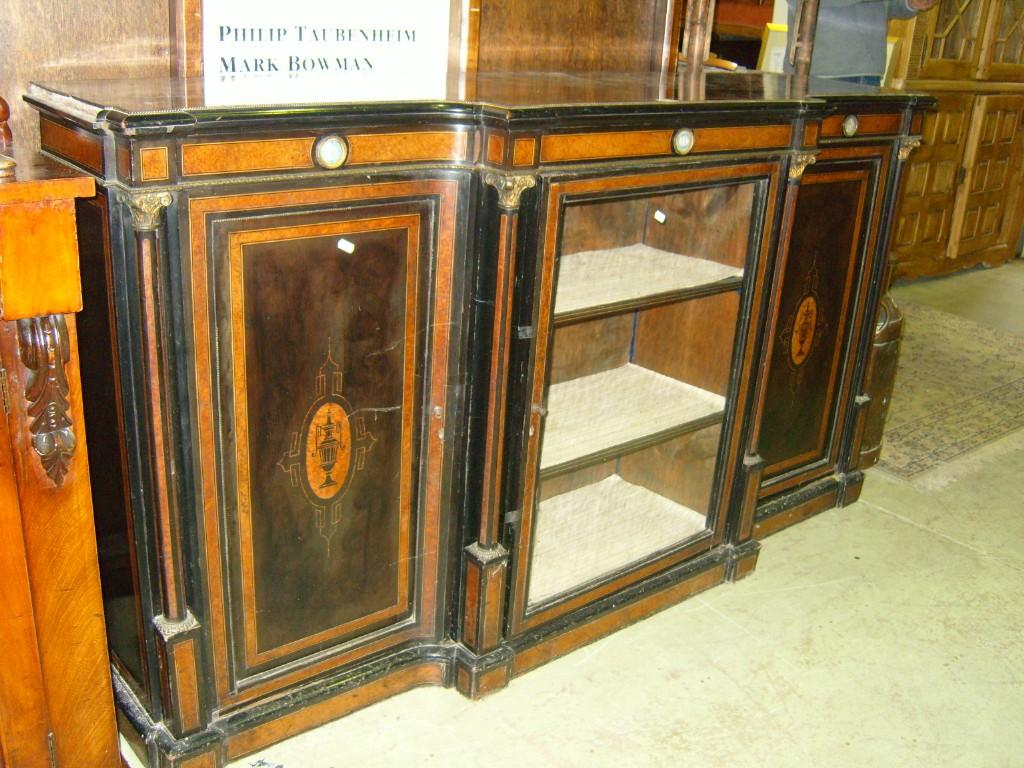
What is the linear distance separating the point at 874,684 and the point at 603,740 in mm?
737

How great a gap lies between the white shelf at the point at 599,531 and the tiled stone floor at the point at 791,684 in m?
0.19

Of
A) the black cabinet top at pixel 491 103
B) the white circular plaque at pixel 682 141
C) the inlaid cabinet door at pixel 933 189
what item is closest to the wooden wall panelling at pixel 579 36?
the black cabinet top at pixel 491 103

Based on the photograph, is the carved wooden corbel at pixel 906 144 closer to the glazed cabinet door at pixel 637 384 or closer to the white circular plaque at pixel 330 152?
the glazed cabinet door at pixel 637 384

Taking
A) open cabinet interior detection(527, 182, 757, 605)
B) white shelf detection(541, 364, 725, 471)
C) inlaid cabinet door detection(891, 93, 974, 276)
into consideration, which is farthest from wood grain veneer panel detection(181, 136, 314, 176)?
inlaid cabinet door detection(891, 93, 974, 276)

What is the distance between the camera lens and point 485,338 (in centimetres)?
211

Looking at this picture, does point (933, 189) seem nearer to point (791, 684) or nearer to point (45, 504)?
point (791, 684)

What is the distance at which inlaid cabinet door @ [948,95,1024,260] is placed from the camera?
20.1 ft

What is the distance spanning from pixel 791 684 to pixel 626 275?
108 cm

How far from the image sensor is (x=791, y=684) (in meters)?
2.51

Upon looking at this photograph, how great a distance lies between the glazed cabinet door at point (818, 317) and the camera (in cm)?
284

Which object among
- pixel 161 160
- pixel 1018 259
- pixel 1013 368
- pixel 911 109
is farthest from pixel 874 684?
pixel 1018 259

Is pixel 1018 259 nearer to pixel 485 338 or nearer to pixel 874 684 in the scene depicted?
pixel 874 684

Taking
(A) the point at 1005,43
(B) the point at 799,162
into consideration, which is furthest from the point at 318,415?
(A) the point at 1005,43

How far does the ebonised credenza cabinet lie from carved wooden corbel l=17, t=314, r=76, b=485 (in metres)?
0.16
